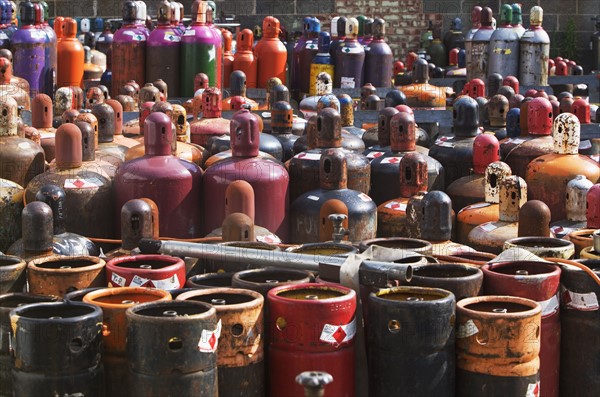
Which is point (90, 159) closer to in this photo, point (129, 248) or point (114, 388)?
point (129, 248)

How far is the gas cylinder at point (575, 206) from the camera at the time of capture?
466 centimetres

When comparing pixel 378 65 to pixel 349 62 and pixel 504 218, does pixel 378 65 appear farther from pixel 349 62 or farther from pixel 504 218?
pixel 504 218

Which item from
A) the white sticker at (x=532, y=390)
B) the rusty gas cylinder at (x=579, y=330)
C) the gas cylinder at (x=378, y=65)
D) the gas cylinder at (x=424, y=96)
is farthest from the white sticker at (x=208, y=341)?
the gas cylinder at (x=378, y=65)

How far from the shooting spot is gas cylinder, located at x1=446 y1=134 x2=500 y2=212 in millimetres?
5297

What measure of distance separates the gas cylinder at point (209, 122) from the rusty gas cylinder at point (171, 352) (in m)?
3.62

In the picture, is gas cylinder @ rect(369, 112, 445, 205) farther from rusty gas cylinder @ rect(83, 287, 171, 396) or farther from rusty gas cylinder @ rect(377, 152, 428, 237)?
rusty gas cylinder @ rect(83, 287, 171, 396)

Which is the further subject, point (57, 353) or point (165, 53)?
point (165, 53)

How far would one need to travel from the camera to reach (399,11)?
14.1 m

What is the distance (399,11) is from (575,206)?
969 cm

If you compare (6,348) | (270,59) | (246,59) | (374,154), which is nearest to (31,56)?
(246,59)

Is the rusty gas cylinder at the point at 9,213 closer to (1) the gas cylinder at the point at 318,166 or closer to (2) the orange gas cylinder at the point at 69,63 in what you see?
(1) the gas cylinder at the point at 318,166

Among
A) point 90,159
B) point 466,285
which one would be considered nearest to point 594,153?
point 90,159

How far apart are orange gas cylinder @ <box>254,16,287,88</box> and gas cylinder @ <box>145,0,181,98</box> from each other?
1062 millimetres

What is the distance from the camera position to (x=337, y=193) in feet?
15.5
